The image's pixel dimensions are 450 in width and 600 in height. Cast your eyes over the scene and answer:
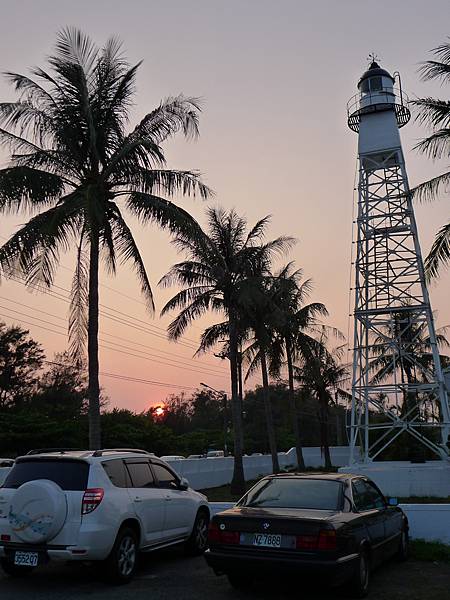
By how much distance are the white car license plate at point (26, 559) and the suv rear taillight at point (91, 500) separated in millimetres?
723

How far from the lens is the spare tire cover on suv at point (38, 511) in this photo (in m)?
7.26

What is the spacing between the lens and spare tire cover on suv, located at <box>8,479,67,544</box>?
726 cm

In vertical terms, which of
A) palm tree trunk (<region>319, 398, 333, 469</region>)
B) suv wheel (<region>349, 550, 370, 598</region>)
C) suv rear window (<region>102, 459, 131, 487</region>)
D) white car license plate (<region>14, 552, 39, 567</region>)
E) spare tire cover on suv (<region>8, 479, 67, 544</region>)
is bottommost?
suv wheel (<region>349, 550, 370, 598</region>)

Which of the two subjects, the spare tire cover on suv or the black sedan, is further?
the spare tire cover on suv

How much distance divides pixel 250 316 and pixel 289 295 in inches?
183

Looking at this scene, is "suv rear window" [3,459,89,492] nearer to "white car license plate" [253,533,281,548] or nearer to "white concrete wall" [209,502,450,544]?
"white car license plate" [253,533,281,548]

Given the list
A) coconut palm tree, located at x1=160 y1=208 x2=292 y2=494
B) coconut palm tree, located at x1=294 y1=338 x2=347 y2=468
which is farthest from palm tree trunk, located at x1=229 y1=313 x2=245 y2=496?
coconut palm tree, located at x1=294 y1=338 x2=347 y2=468

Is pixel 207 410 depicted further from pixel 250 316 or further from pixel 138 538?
pixel 138 538

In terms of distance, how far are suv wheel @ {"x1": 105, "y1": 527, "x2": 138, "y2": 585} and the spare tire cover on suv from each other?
778 millimetres

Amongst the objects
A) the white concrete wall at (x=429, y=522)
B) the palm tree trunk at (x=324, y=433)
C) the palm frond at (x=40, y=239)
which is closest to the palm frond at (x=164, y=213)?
the palm frond at (x=40, y=239)

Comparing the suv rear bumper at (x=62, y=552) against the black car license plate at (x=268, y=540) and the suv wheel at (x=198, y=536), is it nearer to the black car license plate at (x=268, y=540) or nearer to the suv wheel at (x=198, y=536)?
the black car license plate at (x=268, y=540)

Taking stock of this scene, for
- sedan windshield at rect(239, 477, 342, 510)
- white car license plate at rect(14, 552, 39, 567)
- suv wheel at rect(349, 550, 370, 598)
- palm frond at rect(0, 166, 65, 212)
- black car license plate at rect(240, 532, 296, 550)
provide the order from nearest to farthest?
black car license plate at rect(240, 532, 296, 550) → suv wheel at rect(349, 550, 370, 598) → sedan windshield at rect(239, 477, 342, 510) → white car license plate at rect(14, 552, 39, 567) → palm frond at rect(0, 166, 65, 212)

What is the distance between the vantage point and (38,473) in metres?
7.88

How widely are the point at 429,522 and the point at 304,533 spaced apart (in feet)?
13.1
